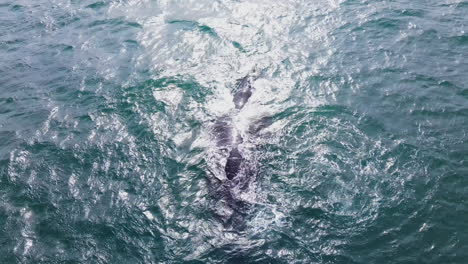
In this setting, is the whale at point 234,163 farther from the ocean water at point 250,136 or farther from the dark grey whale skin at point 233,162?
the ocean water at point 250,136

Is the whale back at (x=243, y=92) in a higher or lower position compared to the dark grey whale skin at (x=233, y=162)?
higher

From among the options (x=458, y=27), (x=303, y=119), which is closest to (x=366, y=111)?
(x=303, y=119)

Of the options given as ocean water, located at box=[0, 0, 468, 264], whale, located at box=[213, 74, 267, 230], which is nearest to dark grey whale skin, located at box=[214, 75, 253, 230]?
whale, located at box=[213, 74, 267, 230]

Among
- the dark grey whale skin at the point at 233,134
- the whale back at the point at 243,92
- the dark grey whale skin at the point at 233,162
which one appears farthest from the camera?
the whale back at the point at 243,92

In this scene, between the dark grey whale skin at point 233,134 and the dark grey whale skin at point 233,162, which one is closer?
the dark grey whale skin at point 233,162

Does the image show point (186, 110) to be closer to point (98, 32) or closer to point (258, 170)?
point (258, 170)

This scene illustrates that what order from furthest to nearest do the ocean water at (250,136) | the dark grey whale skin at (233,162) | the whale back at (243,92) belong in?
1. the whale back at (243,92)
2. the dark grey whale skin at (233,162)
3. the ocean water at (250,136)

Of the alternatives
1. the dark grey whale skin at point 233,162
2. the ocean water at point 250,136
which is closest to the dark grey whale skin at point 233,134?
the dark grey whale skin at point 233,162

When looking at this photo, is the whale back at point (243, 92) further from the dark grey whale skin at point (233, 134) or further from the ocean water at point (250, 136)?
the ocean water at point (250, 136)
